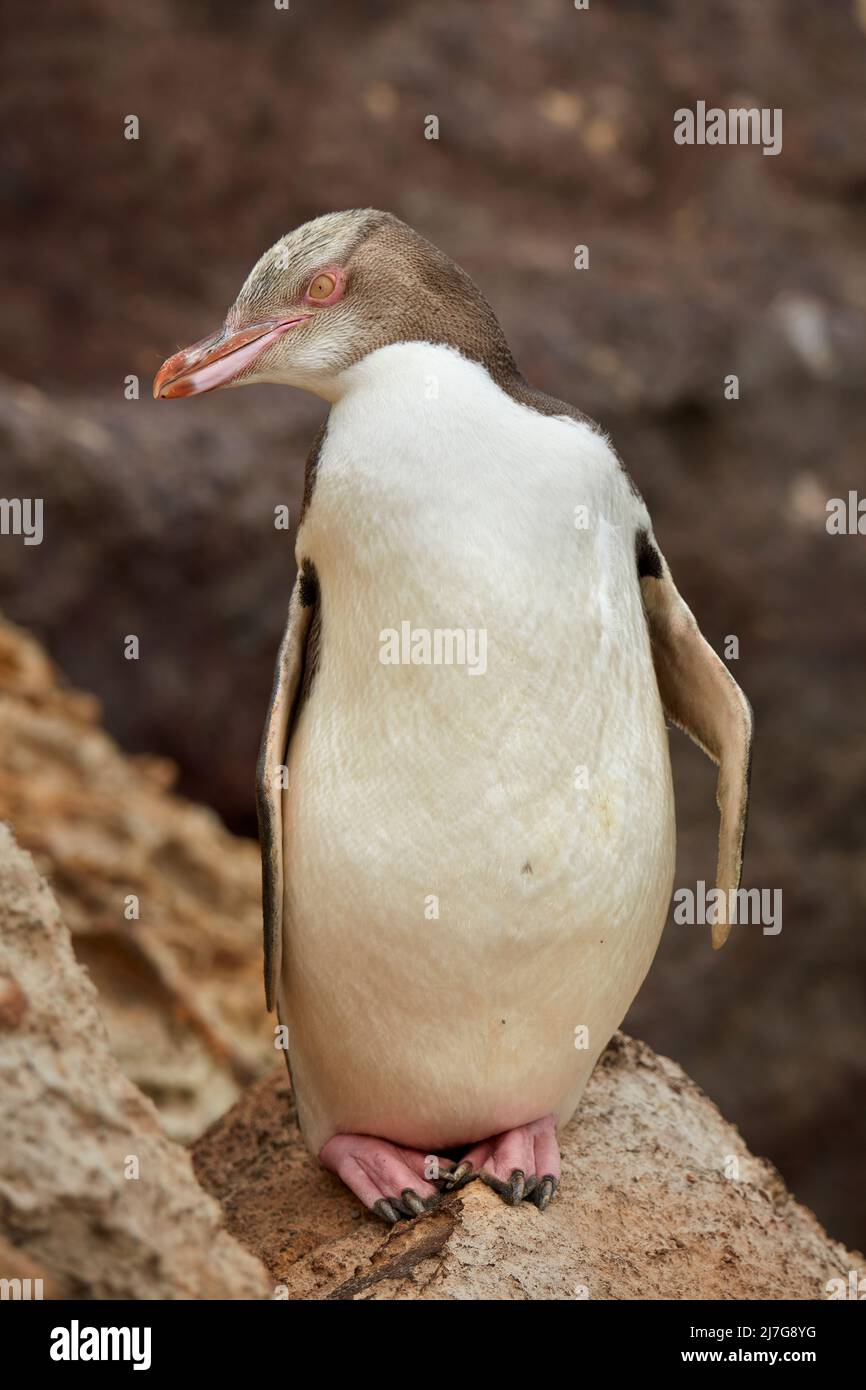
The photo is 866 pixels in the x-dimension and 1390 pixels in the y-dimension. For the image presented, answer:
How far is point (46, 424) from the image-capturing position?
520 cm

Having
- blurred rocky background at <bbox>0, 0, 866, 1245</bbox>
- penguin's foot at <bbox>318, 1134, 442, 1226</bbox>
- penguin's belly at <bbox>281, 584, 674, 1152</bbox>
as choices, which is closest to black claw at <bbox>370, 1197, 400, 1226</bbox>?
penguin's foot at <bbox>318, 1134, 442, 1226</bbox>

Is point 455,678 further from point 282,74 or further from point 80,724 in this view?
point 282,74

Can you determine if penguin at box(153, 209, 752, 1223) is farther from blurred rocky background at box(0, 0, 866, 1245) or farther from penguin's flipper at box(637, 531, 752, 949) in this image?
blurred rocky background at box(0, 0, 866, 1245)

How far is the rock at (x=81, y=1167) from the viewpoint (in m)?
1.71

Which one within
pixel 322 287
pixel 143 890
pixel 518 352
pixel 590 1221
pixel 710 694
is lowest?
pixel 590 1221

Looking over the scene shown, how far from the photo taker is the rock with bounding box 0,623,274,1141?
412cm

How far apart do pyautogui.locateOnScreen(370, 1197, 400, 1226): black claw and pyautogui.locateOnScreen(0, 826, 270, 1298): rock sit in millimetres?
634

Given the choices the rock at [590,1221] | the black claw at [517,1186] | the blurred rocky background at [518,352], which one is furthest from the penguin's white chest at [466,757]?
the blurred rocky background at [518,352]

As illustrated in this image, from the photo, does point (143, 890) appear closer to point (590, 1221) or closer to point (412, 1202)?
point (412, 1202)

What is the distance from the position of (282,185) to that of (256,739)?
2.15 meters

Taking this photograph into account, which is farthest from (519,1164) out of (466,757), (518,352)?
(518,352)

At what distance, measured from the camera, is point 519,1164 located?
2490 millimetres

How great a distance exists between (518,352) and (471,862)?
3633mm

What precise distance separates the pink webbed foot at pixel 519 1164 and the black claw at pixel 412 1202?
6 cm
